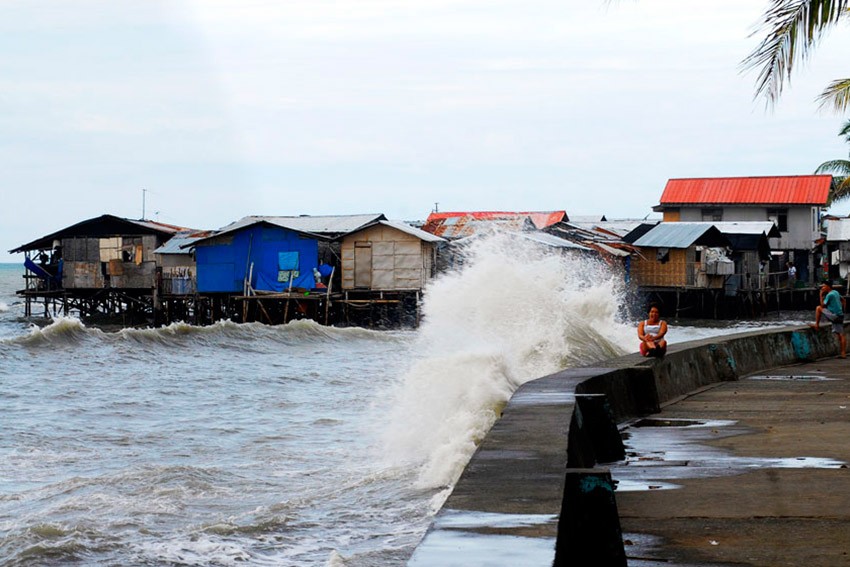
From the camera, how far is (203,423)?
1625cm

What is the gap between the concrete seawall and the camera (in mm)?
3361

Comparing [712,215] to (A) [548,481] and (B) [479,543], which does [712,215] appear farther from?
(B) [479,543]

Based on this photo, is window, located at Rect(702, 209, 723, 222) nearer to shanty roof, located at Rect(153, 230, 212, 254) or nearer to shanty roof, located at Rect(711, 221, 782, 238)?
shanty roof, located at Rect(711, 221, 782, 238)

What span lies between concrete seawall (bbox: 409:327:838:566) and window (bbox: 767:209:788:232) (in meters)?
52.4

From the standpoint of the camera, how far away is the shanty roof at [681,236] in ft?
166

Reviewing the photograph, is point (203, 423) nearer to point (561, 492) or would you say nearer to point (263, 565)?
point (263, 565)

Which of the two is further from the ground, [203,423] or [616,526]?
[616,526]

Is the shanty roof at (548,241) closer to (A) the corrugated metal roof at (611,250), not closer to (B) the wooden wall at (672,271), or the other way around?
(A) the corrugated metal roof at (611,250)

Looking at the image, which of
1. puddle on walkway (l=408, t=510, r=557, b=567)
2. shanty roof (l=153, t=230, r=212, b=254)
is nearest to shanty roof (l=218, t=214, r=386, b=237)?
shanty roof (l=153, t=230, r=212, b=254)

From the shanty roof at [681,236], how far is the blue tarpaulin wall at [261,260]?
1702 cm

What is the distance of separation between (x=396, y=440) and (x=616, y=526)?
8.18 metres

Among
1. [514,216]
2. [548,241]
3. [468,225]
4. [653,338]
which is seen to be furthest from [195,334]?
[653,338]

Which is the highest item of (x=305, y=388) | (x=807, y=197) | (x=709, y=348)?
(x=807, y=197)

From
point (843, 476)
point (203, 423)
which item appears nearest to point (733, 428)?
point (843, 476)
